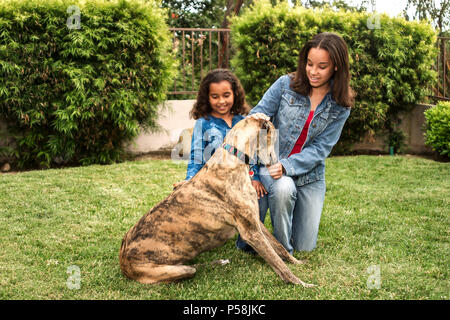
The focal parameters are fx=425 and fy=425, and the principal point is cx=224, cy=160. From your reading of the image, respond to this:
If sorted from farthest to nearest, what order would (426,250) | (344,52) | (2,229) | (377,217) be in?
(377,217), (2,229), (426,250), (344,52)

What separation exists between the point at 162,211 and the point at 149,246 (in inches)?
10.4

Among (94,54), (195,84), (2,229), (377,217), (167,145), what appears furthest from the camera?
(195,84)

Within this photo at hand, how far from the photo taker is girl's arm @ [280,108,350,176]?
3695mm

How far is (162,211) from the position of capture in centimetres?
307

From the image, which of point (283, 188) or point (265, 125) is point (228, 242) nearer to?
point (283, 188)

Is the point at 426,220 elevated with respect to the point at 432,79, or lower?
lower

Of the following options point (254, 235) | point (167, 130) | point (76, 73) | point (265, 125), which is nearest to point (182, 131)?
point (167, 130)

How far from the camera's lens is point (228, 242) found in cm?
418

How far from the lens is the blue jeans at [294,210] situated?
3.62m

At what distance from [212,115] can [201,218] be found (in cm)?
111

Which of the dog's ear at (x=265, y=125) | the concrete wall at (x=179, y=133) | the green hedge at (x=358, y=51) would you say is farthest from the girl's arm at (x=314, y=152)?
the concrete wall at (x=179, y=133)

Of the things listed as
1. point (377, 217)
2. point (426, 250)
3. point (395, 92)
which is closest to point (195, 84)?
point (395, 92)

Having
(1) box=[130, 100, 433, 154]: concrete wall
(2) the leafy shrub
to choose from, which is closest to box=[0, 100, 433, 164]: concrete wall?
(1) box=[130, 100, 433, 154]: concrete wall

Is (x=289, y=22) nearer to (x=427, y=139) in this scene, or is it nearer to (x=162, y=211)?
(x=427, y=139)
